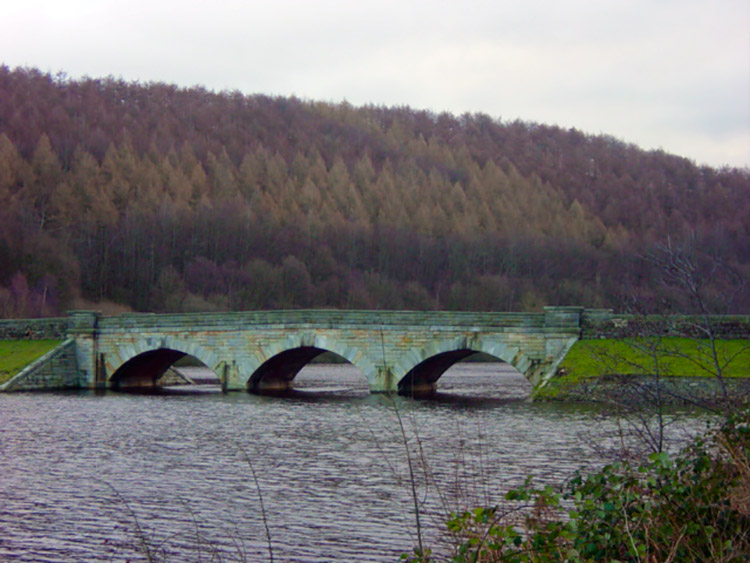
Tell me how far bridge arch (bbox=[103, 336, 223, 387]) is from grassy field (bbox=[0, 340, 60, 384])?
9.07 feet

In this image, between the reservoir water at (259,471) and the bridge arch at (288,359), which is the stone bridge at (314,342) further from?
the reservoir water at (259,471)

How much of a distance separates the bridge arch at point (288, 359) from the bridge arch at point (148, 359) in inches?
54.1

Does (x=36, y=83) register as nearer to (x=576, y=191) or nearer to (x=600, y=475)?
(x=576, y=191)

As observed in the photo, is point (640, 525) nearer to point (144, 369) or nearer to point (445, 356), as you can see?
point (445, 356)

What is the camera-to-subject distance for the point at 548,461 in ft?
57.2

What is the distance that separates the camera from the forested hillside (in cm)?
7156

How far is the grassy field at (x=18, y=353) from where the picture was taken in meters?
36.9

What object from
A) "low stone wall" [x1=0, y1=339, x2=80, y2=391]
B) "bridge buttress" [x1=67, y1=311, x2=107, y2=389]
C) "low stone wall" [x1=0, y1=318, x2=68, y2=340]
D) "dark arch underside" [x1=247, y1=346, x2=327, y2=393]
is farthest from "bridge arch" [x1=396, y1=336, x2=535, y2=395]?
"low stone wall" [x1=0, y1=318, x2=68, y2=340]

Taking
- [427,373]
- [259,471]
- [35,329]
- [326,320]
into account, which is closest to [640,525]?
[259,471]

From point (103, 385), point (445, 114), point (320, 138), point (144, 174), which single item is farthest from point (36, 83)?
point (103, 385)

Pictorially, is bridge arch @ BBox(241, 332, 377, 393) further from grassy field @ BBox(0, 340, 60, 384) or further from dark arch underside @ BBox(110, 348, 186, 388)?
grassy field @ BBox(0, 340, 60, 384)

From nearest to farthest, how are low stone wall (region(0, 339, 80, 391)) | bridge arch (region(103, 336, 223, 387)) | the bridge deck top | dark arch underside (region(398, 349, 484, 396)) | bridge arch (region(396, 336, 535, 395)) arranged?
bridge arch (region(396, 336, 535, 395)) < the bridge deck top < dark arch underside (region(398, 349, 484, 396)) < bridge arch (region(103, 336, 223, 387)) < low stone wall (region(0, 339, 80, 391))

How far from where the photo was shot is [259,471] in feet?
56.2

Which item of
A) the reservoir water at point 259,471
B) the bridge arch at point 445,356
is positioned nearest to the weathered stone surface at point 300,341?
the bridge arch at point 445,356
